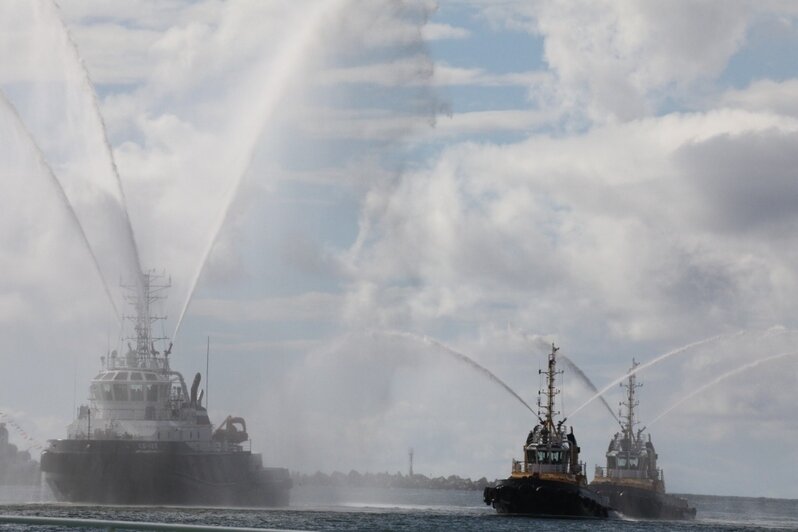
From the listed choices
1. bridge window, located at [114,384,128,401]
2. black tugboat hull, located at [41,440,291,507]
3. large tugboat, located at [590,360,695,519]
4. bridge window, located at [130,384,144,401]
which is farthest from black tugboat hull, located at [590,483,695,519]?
bridge window, located at [114,384,128,401]

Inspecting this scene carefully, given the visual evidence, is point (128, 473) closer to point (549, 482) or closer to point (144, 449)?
point (144, 449)

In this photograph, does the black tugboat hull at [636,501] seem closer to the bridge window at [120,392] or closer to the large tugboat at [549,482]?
the large tugboat at [549,482]

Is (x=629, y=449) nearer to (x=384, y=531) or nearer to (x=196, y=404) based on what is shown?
(x=196, y=404)

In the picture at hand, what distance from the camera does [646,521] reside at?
101 meters

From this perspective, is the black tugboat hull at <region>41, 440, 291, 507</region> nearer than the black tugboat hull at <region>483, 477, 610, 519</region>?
Yes

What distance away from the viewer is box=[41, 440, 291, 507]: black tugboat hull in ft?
263

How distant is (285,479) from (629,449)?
3415 centimetres

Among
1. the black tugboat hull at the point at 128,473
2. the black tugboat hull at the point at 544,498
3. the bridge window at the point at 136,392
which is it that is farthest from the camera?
the black tugboat hull at the point at 544,498

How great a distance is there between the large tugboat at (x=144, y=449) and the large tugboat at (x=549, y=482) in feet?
61.8

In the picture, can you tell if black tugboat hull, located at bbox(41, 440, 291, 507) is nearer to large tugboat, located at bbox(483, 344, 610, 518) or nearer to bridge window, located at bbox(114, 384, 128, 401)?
bridge window, located at bbox(114, 384, 128, 401)

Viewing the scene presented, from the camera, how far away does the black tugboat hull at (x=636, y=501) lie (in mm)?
105750

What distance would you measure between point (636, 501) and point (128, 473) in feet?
152

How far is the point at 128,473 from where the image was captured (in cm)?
8062

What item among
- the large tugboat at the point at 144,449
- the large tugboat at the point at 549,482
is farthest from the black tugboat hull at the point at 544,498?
the large tugboat at the point at 144,449
